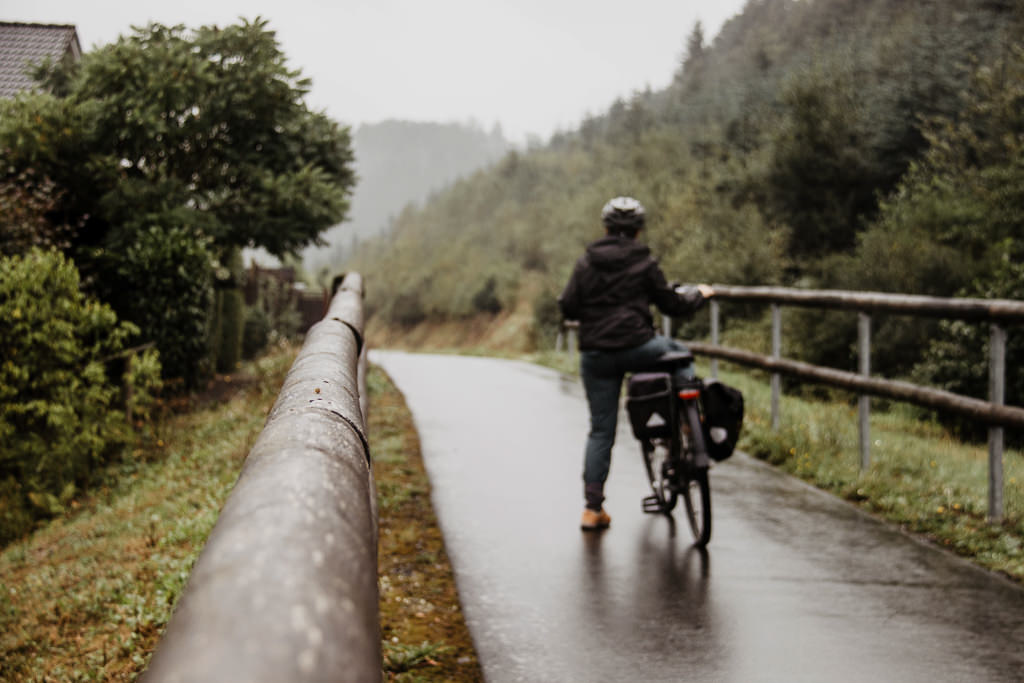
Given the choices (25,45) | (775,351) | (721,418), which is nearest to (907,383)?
(775,351)

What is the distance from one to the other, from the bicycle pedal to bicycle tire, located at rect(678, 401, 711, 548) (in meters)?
0.40

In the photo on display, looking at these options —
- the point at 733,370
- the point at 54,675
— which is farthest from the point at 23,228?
the point at 733,370

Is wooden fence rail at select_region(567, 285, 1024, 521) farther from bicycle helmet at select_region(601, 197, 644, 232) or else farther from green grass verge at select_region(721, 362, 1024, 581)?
bicycle helmet at select_region(601, 197, 644, 232)

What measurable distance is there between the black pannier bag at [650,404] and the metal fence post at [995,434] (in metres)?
1.96

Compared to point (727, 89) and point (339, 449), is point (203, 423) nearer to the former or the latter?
point (339, 449)

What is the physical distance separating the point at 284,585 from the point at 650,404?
4.75 metres

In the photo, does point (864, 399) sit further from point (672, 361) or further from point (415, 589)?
point (415, 589)

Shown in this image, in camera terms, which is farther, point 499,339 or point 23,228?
point 499,339

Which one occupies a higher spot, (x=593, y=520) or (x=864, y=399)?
(x=864, y=399)

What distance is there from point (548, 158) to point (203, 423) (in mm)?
64286

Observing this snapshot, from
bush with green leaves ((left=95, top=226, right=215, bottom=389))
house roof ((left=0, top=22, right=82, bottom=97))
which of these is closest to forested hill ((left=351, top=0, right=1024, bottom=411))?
bush with green leaves ((left=95, top=226, right=215, bottom=389))

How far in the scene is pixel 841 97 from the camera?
92.8 ft

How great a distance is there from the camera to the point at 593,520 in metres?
5.93

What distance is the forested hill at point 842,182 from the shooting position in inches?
746
